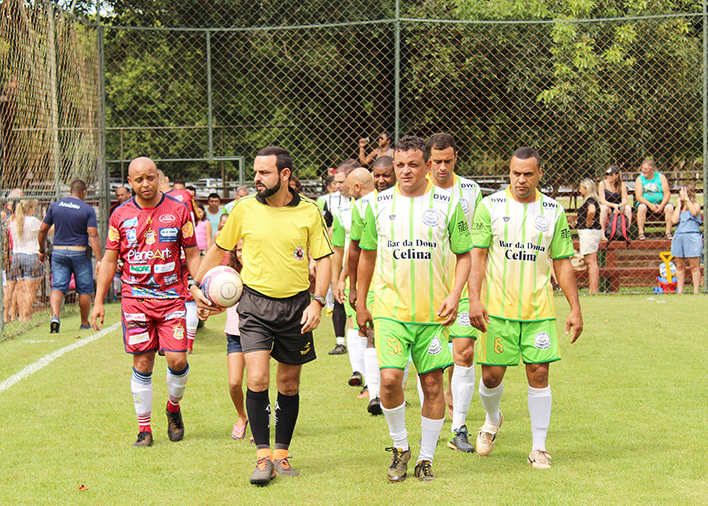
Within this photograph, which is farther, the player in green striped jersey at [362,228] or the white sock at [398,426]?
the player in green striped jersey at [362,228]

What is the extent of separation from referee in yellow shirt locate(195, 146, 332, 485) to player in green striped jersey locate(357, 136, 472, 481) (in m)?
0.47

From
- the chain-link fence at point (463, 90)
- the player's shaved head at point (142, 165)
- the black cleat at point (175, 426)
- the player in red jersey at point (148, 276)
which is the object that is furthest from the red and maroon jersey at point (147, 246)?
the chain-link fence at point (463, 90)

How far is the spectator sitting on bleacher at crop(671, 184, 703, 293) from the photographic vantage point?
13.9 metres

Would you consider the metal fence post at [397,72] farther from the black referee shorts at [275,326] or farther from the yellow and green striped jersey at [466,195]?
the black referee shorts at [275,326]

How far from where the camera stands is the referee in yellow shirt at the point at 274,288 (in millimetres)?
5160

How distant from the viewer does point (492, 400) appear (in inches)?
223

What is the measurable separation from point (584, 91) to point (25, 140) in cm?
995

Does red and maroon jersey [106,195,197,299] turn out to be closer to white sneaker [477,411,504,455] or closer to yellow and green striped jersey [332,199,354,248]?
yellow and green striped jersey [332,199,354,248]

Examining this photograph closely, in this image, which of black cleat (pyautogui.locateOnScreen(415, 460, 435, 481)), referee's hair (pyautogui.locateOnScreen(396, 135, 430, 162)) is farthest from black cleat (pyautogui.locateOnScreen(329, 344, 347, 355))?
referee's hair (pyautogui.locateOnScreen(396, 135, 430, 162))

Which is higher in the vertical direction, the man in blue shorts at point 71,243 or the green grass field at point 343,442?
the man in blue shorts at point 71,243

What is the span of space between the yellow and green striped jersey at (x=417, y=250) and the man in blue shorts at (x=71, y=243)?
7.57 metres

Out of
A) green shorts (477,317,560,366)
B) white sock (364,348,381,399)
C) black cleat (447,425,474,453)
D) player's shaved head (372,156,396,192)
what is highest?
player's shaved head (372,156,396,192)

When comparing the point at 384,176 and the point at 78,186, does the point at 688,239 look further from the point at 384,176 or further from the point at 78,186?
the point at 78,186

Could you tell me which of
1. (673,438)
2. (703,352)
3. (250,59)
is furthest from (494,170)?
(673,438)
